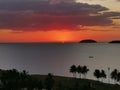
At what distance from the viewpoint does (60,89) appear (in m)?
119

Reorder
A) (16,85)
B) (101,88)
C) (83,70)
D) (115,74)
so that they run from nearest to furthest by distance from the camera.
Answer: (16,85)
(101,88)
(115,74)
(83,70)

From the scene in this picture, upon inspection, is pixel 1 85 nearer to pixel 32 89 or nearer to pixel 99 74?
pixel 32 89

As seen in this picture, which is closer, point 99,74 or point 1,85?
point 1,85

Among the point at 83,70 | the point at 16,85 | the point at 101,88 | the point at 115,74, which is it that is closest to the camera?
the point at 16,85

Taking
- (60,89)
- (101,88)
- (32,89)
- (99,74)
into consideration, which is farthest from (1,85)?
(99,74)

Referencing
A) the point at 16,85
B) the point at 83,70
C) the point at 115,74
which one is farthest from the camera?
the point at 83,70

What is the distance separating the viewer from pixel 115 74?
168 m

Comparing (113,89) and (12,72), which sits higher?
(12,72)

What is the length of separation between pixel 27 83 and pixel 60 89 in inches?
516

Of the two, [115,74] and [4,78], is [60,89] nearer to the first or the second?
[4,78]

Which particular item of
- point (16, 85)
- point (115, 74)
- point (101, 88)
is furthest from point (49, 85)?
point (115, 74)

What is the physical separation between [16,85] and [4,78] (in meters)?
6.16

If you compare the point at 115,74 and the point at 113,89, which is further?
the point at 115,74

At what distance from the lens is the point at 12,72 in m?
119
